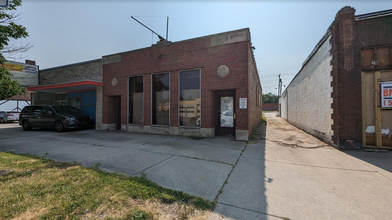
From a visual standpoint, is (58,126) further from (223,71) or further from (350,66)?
(350,66)

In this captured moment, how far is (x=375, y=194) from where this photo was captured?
9.80ft

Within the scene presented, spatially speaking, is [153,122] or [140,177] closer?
[140,177]

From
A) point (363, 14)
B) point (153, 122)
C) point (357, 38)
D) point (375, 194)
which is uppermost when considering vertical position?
point (363, 14)

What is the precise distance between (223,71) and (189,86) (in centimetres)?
201

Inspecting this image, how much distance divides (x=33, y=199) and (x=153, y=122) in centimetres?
719

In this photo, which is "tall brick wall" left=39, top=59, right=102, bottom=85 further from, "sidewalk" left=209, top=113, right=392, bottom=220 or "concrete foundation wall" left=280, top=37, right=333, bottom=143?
"concrete foundation wall" left=280, top=37, right=333, bottom=143

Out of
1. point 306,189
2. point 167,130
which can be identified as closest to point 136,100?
point 167,130

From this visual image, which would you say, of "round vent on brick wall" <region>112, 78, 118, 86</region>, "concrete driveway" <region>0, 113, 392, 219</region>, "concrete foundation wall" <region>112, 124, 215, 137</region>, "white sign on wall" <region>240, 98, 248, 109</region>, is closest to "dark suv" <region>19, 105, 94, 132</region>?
"concrete foundation wall" <region>112, 124, 215, 137</region>

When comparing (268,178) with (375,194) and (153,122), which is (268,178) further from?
(153,122)

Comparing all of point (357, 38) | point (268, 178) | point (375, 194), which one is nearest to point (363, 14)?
point (357, 38)

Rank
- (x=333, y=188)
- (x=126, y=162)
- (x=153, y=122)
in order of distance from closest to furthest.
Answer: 1. (x=333, y=188)
2. (x=126, y=162)
3. (x=153, y=122)

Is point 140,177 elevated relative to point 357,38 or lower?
lower

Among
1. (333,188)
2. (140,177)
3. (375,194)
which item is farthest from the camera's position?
(140,177)

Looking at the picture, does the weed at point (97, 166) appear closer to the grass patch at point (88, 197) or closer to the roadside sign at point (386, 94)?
the grass patch at point (88, 197)
